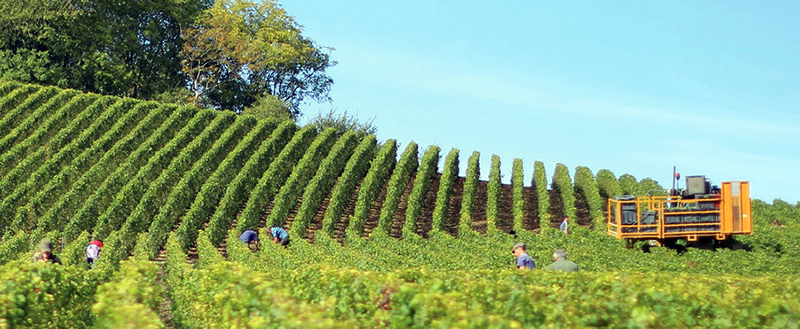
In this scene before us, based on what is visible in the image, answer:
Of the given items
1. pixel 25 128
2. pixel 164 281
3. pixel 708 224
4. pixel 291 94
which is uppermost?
pixel 291 94

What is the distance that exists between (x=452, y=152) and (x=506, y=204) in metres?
6.60

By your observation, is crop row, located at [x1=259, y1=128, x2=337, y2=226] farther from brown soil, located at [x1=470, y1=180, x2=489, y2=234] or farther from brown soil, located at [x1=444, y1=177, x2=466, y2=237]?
brown soil, located at [x1=470, y1=180, x2=489, y2=234]

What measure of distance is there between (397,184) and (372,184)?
2126mm

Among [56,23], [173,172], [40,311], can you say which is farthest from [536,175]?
[40,311]

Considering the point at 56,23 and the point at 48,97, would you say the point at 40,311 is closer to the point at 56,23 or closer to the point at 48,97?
the point at 48,97

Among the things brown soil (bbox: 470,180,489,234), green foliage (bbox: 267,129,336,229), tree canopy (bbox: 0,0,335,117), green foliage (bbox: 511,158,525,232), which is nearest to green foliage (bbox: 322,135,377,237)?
green foliage (bbox: 267,129,336,229)

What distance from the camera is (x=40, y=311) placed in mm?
14102

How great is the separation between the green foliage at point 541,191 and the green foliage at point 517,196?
31.3 inches

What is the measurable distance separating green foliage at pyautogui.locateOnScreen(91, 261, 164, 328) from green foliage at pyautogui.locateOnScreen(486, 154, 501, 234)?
2377 centimetres

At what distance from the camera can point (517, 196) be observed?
4900 centimetres

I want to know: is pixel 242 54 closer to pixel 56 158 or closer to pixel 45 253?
pixel 56 158

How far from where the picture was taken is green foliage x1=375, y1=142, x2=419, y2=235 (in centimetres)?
4169

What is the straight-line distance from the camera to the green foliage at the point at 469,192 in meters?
42.2

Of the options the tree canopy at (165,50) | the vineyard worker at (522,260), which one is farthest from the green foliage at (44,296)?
the tree canopy at (165,50)
